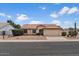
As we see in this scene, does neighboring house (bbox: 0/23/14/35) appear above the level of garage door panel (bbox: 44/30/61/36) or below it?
above

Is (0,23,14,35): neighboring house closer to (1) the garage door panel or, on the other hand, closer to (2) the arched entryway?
(2) the arched entryway

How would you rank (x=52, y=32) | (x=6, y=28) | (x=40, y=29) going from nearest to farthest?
(x=40, y=29), (x=6, y=28), (x=52, y=32)

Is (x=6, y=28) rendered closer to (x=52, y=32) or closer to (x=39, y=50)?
(x=39, y=50)

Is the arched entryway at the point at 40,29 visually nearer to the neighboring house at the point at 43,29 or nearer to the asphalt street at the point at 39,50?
the neighboring house at the point at 43,29

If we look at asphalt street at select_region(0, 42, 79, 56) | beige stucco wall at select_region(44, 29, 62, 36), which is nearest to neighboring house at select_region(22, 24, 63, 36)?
beige stucco wall at select_region(44, 29, 62, 36)

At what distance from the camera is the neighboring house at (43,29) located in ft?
27.5

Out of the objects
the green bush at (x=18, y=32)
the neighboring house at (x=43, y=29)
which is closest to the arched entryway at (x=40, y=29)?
the neighboring house at (x=43, y=29)

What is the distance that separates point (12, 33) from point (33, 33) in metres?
1.07

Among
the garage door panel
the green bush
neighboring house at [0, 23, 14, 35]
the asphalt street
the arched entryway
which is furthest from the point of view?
the garage door panel

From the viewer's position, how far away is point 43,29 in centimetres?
868

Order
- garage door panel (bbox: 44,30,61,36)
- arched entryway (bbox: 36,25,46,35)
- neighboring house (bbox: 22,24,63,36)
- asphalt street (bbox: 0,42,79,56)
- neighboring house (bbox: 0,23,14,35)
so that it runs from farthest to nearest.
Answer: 1. garage door panel (bbox: 44,30,61,36)
2. neighboring house (bbox: 0,23,14,35)
3. arched entryway (bbox: 36,25,46,35)
4. neighboring house (bbox: 22,24,63,36)
5. asphalt street (bbox: 0,42,79,56)

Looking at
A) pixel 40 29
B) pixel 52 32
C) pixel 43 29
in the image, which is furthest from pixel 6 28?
pixel 52 32

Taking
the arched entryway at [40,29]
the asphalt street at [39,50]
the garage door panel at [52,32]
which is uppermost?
the arched entryway at [40,29]

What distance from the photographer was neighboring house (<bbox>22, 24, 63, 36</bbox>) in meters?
8.38
